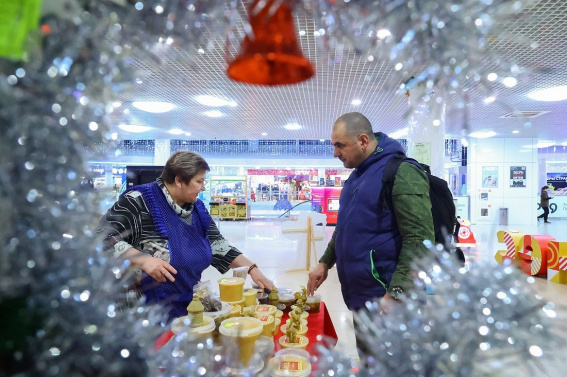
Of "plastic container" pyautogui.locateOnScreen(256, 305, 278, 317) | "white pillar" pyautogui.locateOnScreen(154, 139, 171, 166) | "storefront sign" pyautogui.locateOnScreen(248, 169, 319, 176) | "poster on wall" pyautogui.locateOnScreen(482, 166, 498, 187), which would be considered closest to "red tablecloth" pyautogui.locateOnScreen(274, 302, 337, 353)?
"plastic container" pyautogui.locateOnScreen(256, 305, 278, 317)

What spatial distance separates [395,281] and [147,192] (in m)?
1.42

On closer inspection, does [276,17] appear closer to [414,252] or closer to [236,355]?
[236,355]

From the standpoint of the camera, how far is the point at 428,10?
378 mm

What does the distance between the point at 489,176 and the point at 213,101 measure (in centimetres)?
1088

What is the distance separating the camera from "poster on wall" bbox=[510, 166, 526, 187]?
1204cm

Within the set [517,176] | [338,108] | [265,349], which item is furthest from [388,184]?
[517,176]

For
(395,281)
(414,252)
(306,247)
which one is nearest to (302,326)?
(395,281)

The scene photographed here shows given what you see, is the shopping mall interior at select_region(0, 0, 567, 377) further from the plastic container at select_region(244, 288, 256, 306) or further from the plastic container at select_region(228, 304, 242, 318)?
the plastic container at select_region(244, 288, 256, 306)

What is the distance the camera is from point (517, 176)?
1211 centimetres

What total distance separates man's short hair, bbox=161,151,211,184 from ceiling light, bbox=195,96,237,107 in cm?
362

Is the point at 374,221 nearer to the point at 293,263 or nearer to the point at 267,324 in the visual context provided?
the point at 267,324

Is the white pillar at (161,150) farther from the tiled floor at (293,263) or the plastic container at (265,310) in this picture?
the plastic container at (265,310)

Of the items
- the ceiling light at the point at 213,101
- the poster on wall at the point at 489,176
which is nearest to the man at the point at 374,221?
the ceiling light at the point at 213,101

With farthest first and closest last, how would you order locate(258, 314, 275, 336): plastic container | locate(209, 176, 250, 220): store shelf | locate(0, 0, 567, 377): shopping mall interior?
1. locate(209, 176, 250, 220): store shelf
2. locate(258, 314, 275, 336): plastic container
3. locate(0, 0, 567, 377): shopping mall interior
